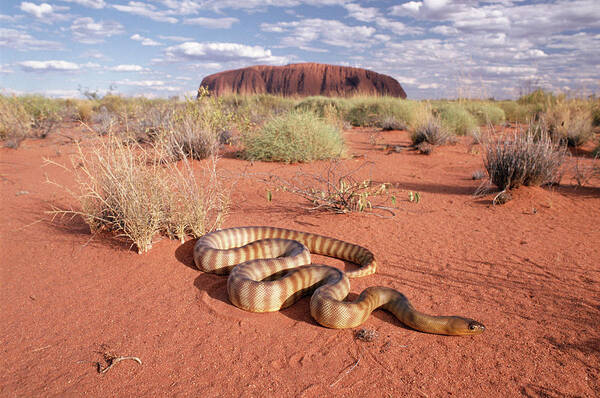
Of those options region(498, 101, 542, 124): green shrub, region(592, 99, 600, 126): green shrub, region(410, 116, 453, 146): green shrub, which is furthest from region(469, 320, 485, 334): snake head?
region(498, 101, 542, 124): green shrub

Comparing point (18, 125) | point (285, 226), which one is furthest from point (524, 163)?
point (18, 125)

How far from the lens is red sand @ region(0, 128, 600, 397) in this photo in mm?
2791

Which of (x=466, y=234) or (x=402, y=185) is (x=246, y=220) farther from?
(x=402, y=185)

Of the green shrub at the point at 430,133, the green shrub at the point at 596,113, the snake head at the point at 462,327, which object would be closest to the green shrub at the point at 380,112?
the green shrub at the point at 430,133

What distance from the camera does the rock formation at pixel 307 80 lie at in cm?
6512

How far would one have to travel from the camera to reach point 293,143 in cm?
1074

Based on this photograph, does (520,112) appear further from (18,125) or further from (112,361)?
(18,125)

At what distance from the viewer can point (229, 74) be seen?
7119 centimetres

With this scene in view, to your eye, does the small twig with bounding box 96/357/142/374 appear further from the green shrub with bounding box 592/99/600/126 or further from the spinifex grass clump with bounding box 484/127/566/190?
the green shrub with bounding box 592/99/600/126

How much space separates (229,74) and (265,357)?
7396 centimetres

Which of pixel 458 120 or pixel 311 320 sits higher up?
pixel 458 120

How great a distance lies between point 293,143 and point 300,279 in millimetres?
7232

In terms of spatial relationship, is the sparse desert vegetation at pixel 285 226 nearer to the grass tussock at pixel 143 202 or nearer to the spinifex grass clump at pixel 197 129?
the grass tussock at pixel 143 202

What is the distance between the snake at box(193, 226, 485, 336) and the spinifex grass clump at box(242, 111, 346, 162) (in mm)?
5681
